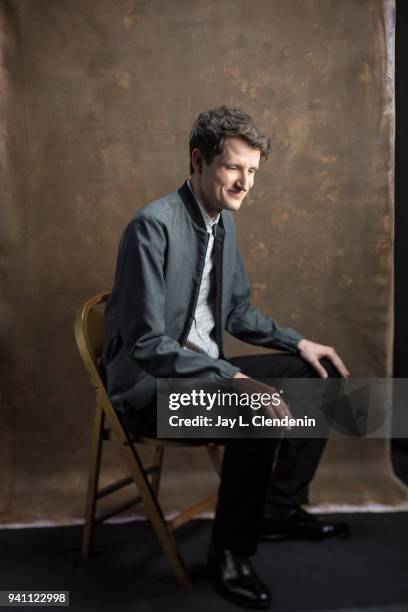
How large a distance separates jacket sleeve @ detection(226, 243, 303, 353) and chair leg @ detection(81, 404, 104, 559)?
60cm

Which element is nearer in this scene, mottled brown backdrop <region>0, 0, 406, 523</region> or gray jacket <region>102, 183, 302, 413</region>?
gray jacket <region>102, 183, 302, 413</region>

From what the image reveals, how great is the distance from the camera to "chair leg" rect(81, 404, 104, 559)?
232cm

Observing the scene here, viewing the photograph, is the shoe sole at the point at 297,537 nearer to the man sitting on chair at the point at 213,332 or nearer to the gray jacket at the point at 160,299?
the man sitting on chair at the point at 213,332

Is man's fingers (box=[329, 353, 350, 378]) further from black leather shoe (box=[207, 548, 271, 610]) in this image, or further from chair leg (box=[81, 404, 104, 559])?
chair leg (box=[81, 404, 104, 559])

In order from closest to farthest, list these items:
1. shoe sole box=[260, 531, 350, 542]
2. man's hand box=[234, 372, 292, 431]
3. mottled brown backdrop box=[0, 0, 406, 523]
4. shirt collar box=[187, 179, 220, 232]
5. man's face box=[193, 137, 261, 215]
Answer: man's hand box=[234, 372, 292, 431], man's face box=[193, 137, 261, 215], shirt collar box=[187, 179, 220, 232], shoe sole box=[260, 531, 350, 542], mottled brown backdrop box=[0, 0, 406, 523]

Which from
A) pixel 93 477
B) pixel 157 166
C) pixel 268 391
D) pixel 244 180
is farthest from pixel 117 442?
pixel 157 166

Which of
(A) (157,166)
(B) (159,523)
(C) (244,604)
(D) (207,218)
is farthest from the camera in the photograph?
(A) (157,166)

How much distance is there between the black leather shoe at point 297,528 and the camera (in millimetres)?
2445

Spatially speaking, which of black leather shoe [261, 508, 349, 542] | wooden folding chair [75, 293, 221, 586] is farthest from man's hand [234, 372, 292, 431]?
black leather shoe [261, 508, 349, 542]

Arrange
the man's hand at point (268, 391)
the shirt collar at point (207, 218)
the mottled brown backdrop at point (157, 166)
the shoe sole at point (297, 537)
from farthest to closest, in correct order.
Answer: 1. the mottled brown backdrop at point (157, 166)
2. the shoe sole at point (297, 537)
3. the shirt collar at point (207, 218)
4. the man's hand at point (268, 391)

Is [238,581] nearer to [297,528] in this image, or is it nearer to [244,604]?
[244,604]

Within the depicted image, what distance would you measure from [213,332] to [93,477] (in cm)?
68

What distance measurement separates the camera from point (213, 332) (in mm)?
2365

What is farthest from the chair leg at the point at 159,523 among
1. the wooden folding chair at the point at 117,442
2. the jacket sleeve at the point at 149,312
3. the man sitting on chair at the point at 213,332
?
the jacket sleeve at the point at 149,312
